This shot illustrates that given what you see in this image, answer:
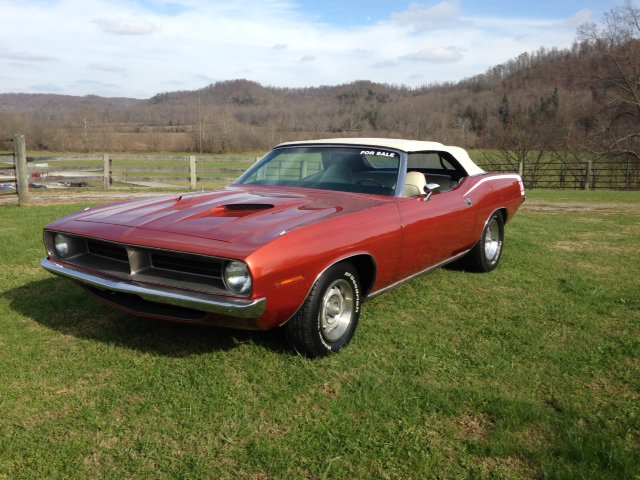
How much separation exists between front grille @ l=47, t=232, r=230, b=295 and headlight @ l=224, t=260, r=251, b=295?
40 millimetres

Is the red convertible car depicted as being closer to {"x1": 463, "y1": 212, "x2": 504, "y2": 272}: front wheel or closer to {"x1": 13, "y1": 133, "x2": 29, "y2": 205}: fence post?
{"x1": 463, "y1": 212, "x2": 504, "y2": 272}: front wheel

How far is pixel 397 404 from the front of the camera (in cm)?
271

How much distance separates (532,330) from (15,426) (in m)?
3.35

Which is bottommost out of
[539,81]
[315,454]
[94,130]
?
[315,454]

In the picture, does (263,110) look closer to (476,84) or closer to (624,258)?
(476,84)

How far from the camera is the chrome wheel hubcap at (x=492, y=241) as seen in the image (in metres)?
5.56

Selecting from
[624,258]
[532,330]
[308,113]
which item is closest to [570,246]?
[624,258]

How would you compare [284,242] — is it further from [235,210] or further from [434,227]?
[434,227]

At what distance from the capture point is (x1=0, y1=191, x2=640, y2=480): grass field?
2234 millimetres

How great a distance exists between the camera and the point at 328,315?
332cm

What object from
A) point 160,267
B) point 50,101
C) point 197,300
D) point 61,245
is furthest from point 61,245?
point 50,101

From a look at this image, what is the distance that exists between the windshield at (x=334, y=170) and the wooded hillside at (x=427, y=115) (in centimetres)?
1015

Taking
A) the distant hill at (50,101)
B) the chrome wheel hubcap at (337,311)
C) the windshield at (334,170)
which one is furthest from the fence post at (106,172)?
the distant hill at (50,101)

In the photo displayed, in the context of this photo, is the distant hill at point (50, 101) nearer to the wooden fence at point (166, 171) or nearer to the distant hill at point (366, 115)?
the distant hill at point (366, 115)
